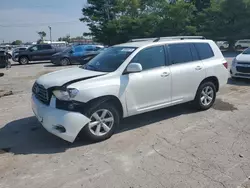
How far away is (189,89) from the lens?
19.2ft

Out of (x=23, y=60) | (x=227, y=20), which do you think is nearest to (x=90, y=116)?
(x=23, y=60)

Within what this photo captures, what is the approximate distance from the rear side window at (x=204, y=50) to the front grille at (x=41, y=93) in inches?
139

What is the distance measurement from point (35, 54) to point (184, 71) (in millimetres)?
19976

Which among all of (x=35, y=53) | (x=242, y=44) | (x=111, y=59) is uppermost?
(x=242, y=44)

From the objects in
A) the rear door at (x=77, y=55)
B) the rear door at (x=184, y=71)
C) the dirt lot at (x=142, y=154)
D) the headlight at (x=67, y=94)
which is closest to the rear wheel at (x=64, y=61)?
the rear door at (x=77, y=55)

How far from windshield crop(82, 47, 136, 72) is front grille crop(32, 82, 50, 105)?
1074mm

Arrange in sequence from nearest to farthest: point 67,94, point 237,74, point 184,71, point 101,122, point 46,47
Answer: point 67,94 < point 101,122 < point 184,71 < point 237,74 < point 46,47

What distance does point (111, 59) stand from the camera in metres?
5.30

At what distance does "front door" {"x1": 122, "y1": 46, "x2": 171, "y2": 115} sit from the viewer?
4.89 meters

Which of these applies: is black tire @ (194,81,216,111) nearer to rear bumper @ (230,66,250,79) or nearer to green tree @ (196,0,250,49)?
rear bumper @ (230,66,250,79)

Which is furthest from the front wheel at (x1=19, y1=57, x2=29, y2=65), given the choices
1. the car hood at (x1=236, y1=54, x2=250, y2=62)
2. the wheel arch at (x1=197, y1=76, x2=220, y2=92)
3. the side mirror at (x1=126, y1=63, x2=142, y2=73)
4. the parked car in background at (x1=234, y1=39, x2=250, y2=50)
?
the parked car in background at (x1=234, y1=39, x2=250, y2=50)

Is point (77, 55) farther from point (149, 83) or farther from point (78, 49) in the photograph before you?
point (149, 83)

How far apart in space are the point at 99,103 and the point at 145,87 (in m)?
1.03

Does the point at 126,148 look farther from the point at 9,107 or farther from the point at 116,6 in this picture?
the point at 116,6
